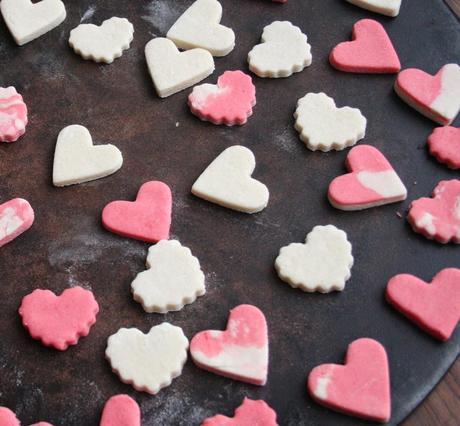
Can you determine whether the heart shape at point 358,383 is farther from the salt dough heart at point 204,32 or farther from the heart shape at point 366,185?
the salt dough heart at point 204,32

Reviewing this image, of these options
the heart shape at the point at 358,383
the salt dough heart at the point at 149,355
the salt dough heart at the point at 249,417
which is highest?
the heart shape at the point at 358,383

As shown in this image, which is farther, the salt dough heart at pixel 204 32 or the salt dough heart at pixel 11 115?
the salt dough heart at pixel 204 32

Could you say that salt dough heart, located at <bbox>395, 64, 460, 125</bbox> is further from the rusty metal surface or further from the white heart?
the white heart

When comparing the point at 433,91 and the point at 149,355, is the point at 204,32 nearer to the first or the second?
the point at 433,91

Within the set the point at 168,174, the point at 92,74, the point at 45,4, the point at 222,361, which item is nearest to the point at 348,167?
the point at 168,174

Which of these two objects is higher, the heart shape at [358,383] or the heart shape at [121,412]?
the heart shape at [358,383]

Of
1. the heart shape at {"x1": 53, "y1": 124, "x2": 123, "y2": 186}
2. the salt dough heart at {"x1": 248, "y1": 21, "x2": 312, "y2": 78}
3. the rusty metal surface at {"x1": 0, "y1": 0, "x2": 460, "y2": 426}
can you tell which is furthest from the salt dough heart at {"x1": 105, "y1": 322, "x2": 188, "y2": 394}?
the salt dough heart at {"x1": 248, "y1": 21, "x2": 312, "y2": 78}

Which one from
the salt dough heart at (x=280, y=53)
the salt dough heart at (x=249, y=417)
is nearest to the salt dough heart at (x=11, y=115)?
the salt dough heart at (x=280, y=53)
